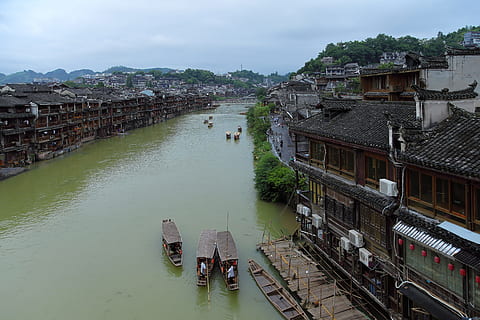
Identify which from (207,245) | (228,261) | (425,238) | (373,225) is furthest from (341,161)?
(207,245)

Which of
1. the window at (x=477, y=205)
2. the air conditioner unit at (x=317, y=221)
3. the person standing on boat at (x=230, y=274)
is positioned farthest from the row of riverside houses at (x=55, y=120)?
the window at (x=477, y=205)

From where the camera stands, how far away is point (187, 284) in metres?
16.6

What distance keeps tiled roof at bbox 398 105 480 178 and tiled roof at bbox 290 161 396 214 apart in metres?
1.83

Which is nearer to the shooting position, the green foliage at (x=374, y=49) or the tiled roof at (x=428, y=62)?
the tiled roof at (x=428, y=62)

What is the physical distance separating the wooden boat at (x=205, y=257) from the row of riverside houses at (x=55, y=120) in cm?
2821

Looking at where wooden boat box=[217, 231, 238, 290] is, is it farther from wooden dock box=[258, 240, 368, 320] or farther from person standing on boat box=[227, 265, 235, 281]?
wooden dock box=[258, 240, 368, 320]

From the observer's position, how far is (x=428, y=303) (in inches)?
394

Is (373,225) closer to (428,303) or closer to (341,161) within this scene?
(341,161)

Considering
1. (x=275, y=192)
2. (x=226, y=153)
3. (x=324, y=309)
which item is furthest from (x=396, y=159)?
(x=226, y=153)

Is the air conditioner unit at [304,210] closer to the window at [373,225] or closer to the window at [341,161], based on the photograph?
the window at [341,161]

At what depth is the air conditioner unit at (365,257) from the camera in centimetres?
1277

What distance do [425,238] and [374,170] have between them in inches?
130

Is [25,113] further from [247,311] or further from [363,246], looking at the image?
[363,246]

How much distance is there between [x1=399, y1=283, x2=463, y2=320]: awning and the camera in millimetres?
9344
